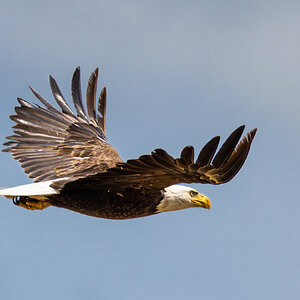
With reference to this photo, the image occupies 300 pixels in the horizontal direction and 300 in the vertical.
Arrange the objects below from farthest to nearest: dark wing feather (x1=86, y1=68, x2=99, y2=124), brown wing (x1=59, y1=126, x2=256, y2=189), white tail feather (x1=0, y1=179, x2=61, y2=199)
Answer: dark wing feather (x1=86, y1=68, x2=99, y2=124), white tail feather (x1=0, y1=179, x2=61, y2=199), brown wing (x1=59, y1=126, x2=256, y2=189)

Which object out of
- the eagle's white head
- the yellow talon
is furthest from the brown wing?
the yellow talon

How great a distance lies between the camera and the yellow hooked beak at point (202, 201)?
9.44 metres

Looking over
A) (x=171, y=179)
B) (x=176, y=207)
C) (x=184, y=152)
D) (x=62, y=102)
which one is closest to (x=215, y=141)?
(x=184, y=152)

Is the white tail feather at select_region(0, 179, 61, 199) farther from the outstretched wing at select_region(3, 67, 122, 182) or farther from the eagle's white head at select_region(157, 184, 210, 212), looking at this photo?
the eagle's white head at select_region(157, 184, 210, 212)

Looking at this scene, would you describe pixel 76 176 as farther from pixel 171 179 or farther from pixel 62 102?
pixel 62 102

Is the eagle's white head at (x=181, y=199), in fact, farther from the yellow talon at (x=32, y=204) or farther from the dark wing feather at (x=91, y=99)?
the dark wing feather at (x=91, y=99)

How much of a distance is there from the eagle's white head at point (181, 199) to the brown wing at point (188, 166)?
0.75 meters

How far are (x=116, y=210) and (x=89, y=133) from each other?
1934 mm

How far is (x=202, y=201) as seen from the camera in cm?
947

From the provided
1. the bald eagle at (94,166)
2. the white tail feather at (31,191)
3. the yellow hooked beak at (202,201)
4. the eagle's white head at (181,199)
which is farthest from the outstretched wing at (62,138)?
the yellow hooked beak at (202,201)

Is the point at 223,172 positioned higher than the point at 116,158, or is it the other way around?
the point at 116,158

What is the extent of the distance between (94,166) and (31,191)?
82cm

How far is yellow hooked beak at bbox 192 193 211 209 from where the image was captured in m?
9.44

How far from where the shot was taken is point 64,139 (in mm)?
10656
